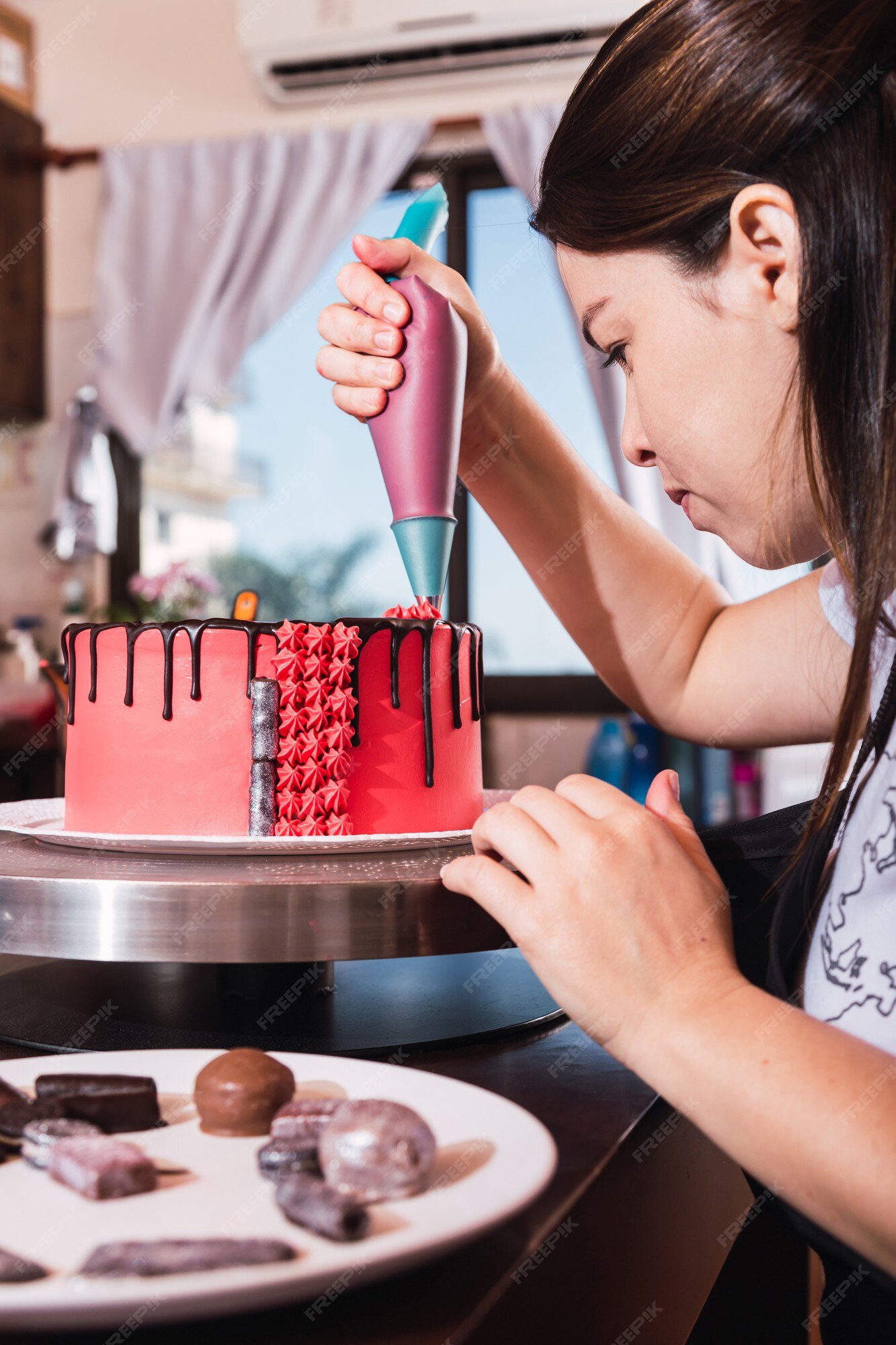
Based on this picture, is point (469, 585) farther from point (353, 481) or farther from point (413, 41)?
point (413, 41)

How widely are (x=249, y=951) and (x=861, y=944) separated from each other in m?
0.33

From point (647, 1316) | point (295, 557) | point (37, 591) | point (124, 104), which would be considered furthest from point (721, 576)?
point (647, 1316)

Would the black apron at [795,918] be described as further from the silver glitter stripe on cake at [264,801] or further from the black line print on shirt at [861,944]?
the silver glitter stripe on cake at [264,801]

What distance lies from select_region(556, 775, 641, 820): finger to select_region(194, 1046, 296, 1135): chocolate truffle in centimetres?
20

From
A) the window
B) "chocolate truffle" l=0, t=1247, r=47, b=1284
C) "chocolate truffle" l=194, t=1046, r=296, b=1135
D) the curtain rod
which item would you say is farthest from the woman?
the curtain rod

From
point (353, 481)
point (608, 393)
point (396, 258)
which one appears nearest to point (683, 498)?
point (396, 258)

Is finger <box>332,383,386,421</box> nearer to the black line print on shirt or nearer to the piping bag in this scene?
the piping bag

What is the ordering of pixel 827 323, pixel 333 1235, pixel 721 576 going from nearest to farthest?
pixel 333 1235
pixel 827 323
pixel 721 576

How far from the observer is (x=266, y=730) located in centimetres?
83

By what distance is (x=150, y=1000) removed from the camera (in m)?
0.84

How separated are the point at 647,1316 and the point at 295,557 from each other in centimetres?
345

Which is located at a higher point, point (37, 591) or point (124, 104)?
point (124, 104)

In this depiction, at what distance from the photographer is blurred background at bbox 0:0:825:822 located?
11.5 ft

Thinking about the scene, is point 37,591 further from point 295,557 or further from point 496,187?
point 496,187
